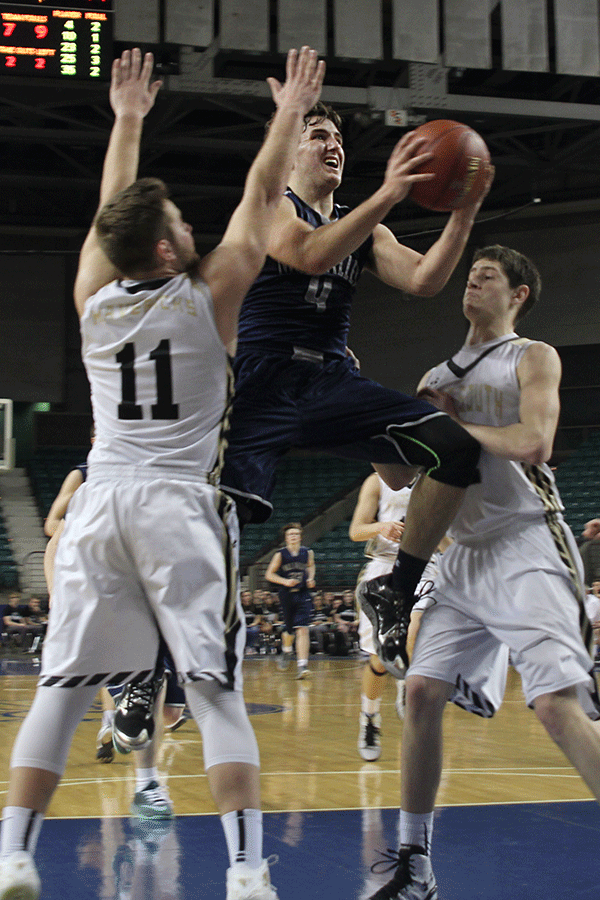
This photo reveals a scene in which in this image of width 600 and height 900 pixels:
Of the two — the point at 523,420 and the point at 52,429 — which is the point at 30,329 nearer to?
the point at 52,429

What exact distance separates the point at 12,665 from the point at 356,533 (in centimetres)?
902

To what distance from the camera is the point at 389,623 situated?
10.6 feet

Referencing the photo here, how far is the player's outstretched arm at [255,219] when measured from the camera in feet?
8.28

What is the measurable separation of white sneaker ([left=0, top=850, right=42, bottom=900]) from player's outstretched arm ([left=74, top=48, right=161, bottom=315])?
1.33 meters

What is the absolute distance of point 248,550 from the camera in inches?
805

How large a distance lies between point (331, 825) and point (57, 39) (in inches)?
423

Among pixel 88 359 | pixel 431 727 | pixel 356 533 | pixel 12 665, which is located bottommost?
pixel 12 665

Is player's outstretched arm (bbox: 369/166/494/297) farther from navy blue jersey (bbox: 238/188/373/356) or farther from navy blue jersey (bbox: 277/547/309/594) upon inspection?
navy blue jersey (bbox: 277/547/309/594)

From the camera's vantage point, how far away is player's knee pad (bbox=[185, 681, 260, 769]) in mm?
2299

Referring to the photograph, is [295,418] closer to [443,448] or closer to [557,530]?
[443,448]

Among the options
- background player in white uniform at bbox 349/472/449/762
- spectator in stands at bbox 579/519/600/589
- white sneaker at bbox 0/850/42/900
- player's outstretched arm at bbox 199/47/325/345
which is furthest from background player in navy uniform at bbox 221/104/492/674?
spectator in stands at bbox 579/519/600/589

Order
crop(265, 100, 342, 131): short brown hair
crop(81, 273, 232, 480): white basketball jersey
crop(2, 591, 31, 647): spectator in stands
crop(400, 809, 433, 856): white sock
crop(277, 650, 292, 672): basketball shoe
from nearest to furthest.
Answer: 1. crop(81, 273, 232, 480): white basketball jersey
2. crop(400, 809, 433, 856): white sock
3. crop(265, 100, 342, 131): short brown hair
4. crop(277, 650, 292, 672): basketball shoe
5. crop(2, 591, 31, 647): spectator in stands

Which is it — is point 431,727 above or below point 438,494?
below

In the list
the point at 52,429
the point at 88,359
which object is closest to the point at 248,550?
the point at 52,429
